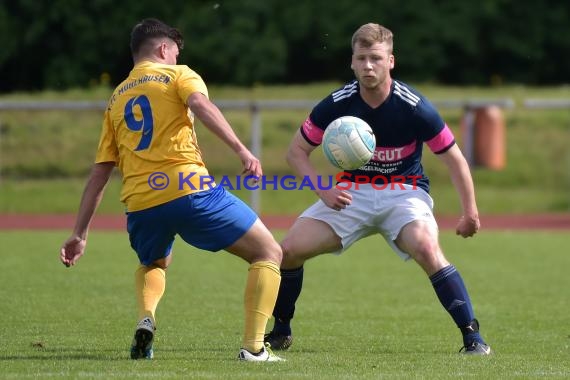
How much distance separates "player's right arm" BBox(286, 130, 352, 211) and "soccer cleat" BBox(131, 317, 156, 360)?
1.32m

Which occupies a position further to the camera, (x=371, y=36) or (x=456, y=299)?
(x=456, y=299)

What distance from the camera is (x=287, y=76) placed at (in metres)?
36.6

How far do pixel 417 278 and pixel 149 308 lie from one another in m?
5.51

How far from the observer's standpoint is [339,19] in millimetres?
35312

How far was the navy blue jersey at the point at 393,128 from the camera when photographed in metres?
7.03

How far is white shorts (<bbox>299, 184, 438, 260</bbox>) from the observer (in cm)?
709

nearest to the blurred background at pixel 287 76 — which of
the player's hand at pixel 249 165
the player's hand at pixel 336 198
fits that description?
the player's hand at pixel 336 198

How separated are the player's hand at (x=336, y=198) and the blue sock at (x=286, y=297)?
69 cm

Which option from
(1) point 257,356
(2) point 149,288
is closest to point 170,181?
(2) point 149,288

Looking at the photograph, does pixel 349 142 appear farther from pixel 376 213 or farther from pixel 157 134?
pixel 157 134

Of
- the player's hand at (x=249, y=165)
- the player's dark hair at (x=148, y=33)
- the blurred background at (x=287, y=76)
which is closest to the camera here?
the player's hand at (x=249, y=165)

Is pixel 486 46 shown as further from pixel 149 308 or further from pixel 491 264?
pixel 149 308

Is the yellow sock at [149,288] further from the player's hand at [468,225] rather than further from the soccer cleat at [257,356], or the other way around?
the player's hand at [468,225]

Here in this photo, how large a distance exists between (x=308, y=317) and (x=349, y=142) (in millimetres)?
2433
